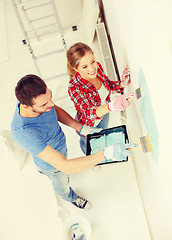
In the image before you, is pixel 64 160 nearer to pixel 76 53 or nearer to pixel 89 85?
pixel 89 85

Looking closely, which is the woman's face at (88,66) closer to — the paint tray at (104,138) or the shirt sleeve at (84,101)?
the shirt sleeve at (84,101)

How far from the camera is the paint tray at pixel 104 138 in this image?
161 centimetres

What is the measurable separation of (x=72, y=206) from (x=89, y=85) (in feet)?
4.07

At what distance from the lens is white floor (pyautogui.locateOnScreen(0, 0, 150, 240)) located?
6.51 ft

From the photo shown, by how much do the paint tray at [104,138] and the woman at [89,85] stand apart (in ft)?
0.45

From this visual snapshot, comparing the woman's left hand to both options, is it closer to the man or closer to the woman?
the woman

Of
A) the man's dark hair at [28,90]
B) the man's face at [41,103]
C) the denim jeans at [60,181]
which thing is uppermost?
the man's dark hair at [28,90]

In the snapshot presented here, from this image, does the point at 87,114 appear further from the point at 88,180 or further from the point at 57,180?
the point at 88,180

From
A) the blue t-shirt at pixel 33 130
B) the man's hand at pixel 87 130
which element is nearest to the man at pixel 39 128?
the blue t-shirt at pixel 33 130

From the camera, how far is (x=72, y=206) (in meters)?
2.13

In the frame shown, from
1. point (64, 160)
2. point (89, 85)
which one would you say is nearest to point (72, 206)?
point (64, 160)

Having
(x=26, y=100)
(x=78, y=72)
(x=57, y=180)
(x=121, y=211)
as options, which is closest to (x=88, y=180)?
(x=121, y=211)

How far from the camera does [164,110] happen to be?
0.74 m

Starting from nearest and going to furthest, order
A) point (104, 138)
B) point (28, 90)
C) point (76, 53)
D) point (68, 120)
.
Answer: point (28, 90)
point (76, 53)
point (104, 138)
point (68, 120)
